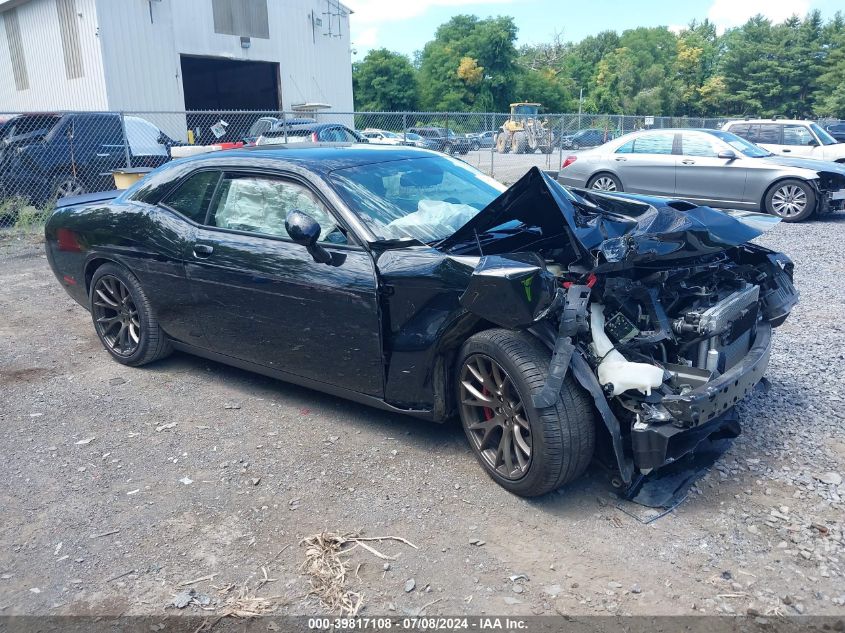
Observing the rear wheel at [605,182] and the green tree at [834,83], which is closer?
the rear wheel at [605,182]

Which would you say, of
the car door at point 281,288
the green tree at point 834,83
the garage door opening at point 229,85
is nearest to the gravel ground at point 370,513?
the car door at point 281,288

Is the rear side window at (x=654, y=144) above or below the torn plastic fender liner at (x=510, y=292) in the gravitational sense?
above

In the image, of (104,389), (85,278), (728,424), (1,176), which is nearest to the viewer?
(728,424)

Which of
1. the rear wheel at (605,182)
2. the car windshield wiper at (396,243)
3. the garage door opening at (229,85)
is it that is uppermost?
the garage door opening at (229,85)

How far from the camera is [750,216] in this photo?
14.1ft

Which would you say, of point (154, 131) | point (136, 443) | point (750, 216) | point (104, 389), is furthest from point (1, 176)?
point (750, 216)

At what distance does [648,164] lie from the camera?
40.0 ft

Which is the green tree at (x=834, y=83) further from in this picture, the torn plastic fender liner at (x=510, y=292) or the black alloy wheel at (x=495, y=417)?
the torn plastic fender liner at (x=510, y=292)

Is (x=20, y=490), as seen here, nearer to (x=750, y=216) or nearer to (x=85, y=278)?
(x=85, y=278)

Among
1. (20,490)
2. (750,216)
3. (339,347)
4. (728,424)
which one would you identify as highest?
(750,216)

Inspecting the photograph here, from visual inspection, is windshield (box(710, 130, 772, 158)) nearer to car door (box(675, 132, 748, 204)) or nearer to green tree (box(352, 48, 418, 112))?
car door (box(675, 132, 748, 204))

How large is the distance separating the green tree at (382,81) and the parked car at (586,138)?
35849 millimetres

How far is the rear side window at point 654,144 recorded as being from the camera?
1211 cm

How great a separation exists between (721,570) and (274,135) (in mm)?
14417
